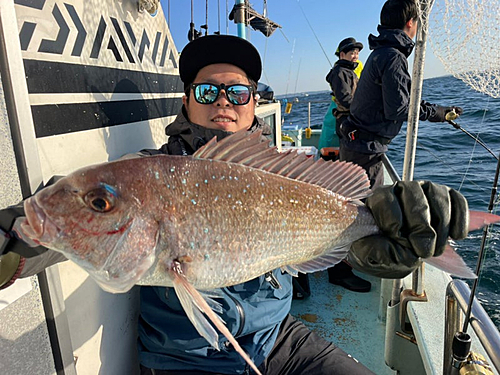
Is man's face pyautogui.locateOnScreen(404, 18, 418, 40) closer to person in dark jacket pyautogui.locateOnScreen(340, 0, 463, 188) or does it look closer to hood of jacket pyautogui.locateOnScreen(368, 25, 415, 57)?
person in dark jacket pyautogui.locateOnScreen(340, 0, 463, 188)

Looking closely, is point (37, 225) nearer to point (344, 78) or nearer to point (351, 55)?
point (344, 78)

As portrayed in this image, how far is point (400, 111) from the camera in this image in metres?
3.76

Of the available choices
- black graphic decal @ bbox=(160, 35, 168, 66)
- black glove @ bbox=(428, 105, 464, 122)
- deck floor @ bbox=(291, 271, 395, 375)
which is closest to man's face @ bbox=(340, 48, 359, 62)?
black glove @ bbox=(428, 105, 464, 122)

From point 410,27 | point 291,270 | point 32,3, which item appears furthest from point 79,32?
point 410,27

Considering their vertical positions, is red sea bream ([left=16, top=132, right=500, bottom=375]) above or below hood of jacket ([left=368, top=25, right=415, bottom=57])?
below

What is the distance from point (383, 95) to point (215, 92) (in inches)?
98.1

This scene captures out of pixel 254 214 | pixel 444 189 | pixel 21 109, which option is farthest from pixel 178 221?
pixel 444 189

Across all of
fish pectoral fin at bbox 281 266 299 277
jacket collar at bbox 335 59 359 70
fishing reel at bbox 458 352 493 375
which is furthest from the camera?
jacket collar at bbox 335 59 359 70

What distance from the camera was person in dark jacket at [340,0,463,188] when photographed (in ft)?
12.1

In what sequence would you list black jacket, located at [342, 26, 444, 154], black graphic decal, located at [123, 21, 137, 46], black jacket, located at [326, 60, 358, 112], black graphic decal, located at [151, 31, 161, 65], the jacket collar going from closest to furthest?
black graphic decal, located at [123, 21, 137, 46], black graphic decal, located at [151, 31, 161, 65], black jacket, located at [342, 26, 444, 154], black jacket, located at [326, 60, 358, 112], the jacket collar

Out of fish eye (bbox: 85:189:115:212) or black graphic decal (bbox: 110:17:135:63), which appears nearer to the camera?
fish eye (bbox: 85:189:115:212)

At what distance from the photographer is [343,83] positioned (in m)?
5.31

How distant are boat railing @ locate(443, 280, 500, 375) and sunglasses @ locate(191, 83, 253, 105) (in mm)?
1639

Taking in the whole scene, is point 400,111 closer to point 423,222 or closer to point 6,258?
point 423,222
